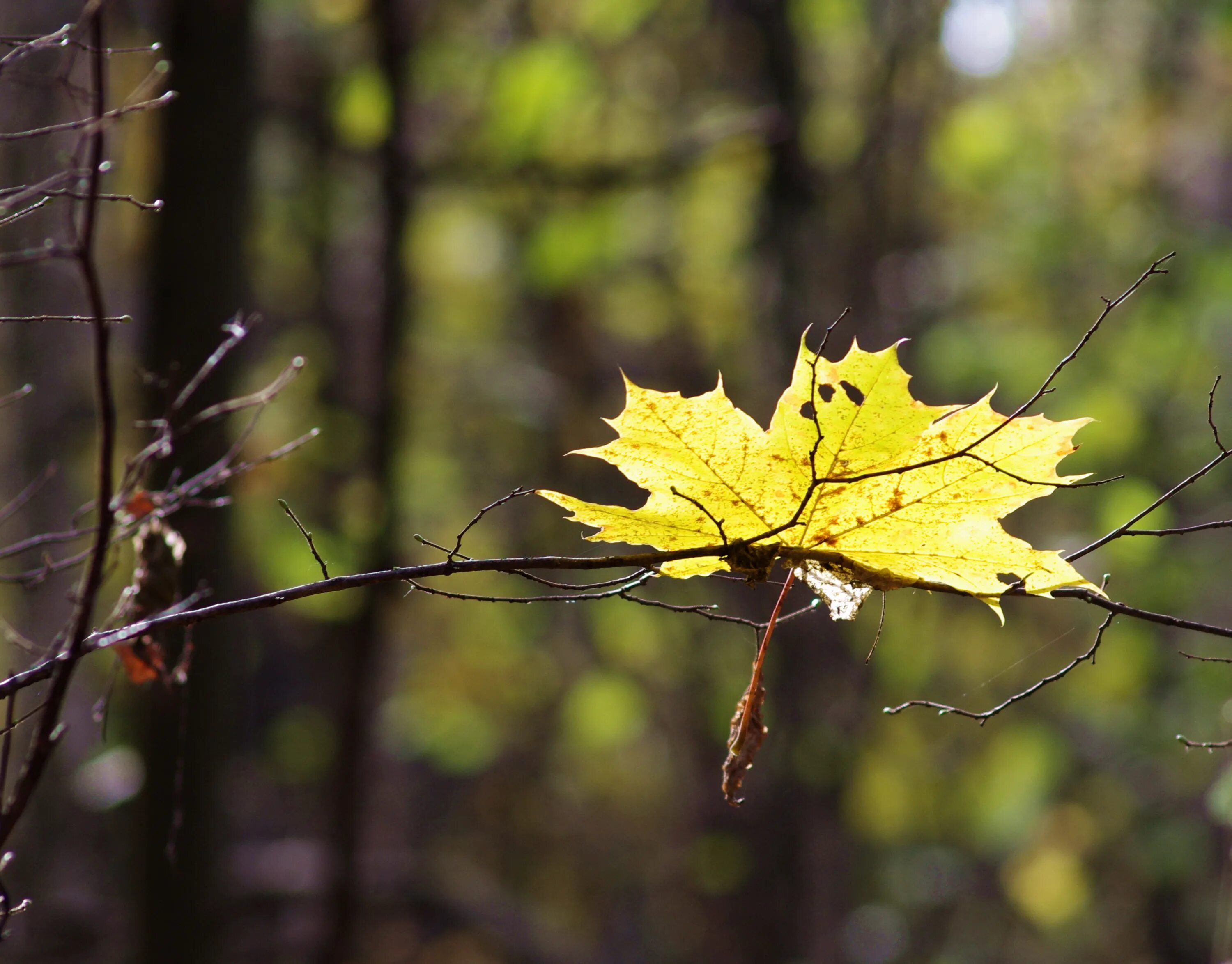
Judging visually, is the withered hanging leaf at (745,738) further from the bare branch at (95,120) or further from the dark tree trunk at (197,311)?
the dark tree trunk at (197,311)

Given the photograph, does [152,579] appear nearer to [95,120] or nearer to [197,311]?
[95,120]

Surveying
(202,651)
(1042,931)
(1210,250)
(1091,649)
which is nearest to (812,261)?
(1210,250)

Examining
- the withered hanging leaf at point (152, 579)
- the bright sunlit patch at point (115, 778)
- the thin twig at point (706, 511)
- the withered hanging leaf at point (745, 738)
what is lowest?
the withered hanging leaf at point (745, 738)

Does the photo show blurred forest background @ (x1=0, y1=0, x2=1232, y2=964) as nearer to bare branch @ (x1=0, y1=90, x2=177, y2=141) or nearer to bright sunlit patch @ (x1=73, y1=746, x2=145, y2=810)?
bright sunlit patch @ (x1=73, y1=746, x2=145, y2=810)

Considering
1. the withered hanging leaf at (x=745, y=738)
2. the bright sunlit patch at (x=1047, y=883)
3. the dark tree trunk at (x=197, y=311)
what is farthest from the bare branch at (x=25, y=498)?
the bright sunlit patch at (x=1047, y=883)

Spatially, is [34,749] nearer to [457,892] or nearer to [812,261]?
[812,261]
